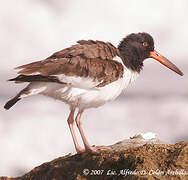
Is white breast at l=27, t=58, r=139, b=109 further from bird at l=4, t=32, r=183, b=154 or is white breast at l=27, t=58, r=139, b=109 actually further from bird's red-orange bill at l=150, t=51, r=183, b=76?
bird's red-orange bill at l=150, t=51, r=183, b=76

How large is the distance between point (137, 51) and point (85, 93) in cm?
229

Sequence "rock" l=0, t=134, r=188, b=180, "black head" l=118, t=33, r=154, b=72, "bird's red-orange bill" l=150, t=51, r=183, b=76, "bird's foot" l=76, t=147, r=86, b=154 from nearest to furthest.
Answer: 1. "rock" l=0, t=134, r=188, b=180
2. "bird's foot" l=76, t=147, r=86, b=154
3. "black head" l=118, t=33, r=154, b=72
4. "bird's red-orange bill" l=150, t=51, r=183, b=76

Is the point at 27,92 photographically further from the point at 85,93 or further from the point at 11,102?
the point at 85,93

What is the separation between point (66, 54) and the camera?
852 cm

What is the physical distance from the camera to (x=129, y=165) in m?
6.52

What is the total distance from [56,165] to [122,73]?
278cm

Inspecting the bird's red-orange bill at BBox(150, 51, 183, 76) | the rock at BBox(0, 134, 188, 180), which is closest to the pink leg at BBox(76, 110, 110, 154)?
the rock at BBox(0, 134, 188, 180)

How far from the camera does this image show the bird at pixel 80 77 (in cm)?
812

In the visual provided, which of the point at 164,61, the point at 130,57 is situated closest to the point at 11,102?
the point at 130,57

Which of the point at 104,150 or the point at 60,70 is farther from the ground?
the point at 60,70

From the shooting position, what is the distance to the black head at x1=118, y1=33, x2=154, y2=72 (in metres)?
9.46

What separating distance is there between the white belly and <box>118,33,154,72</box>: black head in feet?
1.75

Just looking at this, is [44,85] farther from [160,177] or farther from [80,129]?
[160,177]

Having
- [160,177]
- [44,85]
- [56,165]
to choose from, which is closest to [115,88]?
[44,85]
